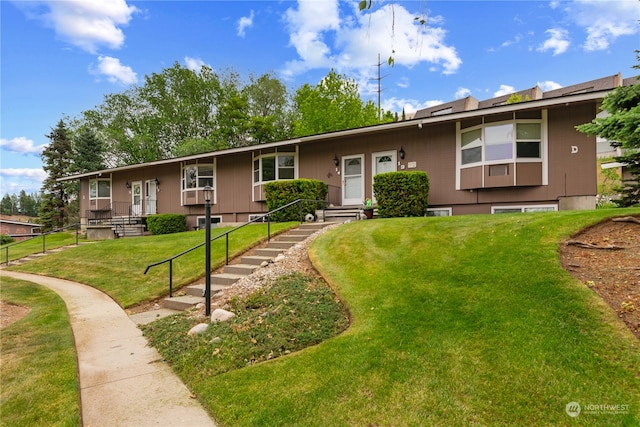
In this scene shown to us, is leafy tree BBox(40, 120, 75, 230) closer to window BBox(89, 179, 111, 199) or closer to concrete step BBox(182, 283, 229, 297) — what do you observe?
window BBox(89, 179, 111, 199)

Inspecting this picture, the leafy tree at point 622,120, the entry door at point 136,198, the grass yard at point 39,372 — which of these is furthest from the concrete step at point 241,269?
the entry door at point 136,198

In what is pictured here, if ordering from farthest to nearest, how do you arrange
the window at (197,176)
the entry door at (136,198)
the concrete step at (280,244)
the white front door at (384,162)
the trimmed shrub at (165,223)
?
1. the entry door at (136,198)
2. the window at (197,176)
3. the trimmed shrub at (165,223)
4. the white front door at (384,162)
5. the concrete step at (280,244)

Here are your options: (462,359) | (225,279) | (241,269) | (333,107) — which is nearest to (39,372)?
(225,279)

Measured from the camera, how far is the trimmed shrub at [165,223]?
17781 mm

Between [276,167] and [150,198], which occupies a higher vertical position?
[276,167]

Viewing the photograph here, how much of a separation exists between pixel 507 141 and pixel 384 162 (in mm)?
4172

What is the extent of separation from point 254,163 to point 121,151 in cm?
2680

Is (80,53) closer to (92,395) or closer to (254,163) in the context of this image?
(254,163)

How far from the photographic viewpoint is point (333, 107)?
82.6 ft

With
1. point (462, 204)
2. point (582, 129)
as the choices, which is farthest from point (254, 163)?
point (582, 129)

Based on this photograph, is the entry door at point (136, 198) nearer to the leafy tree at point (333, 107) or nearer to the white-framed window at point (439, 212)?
the leafy tree at point (333, 107)

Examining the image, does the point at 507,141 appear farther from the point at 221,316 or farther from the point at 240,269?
the point at 221,316

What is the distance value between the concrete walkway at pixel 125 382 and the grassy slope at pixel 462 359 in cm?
30

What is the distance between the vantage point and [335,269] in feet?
20.9
